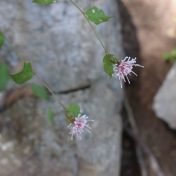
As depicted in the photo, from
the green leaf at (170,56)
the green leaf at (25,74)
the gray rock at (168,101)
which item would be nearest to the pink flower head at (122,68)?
the green leaf at (25,74)

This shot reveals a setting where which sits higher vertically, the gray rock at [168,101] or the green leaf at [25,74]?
the green leaf at [25,74]

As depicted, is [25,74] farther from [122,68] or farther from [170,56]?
[170,56]

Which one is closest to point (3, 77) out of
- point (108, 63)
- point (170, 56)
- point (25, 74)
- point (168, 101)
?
point (25, 74)

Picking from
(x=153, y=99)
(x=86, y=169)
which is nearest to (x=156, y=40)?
(x=153, y=99)

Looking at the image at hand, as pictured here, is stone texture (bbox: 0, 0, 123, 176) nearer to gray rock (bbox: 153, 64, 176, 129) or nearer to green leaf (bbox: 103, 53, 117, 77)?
gray rock (bbox: 153, 64, 176, 129)

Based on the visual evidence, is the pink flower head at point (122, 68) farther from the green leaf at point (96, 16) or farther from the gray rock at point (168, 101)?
the gray rock at point (168, 101)
